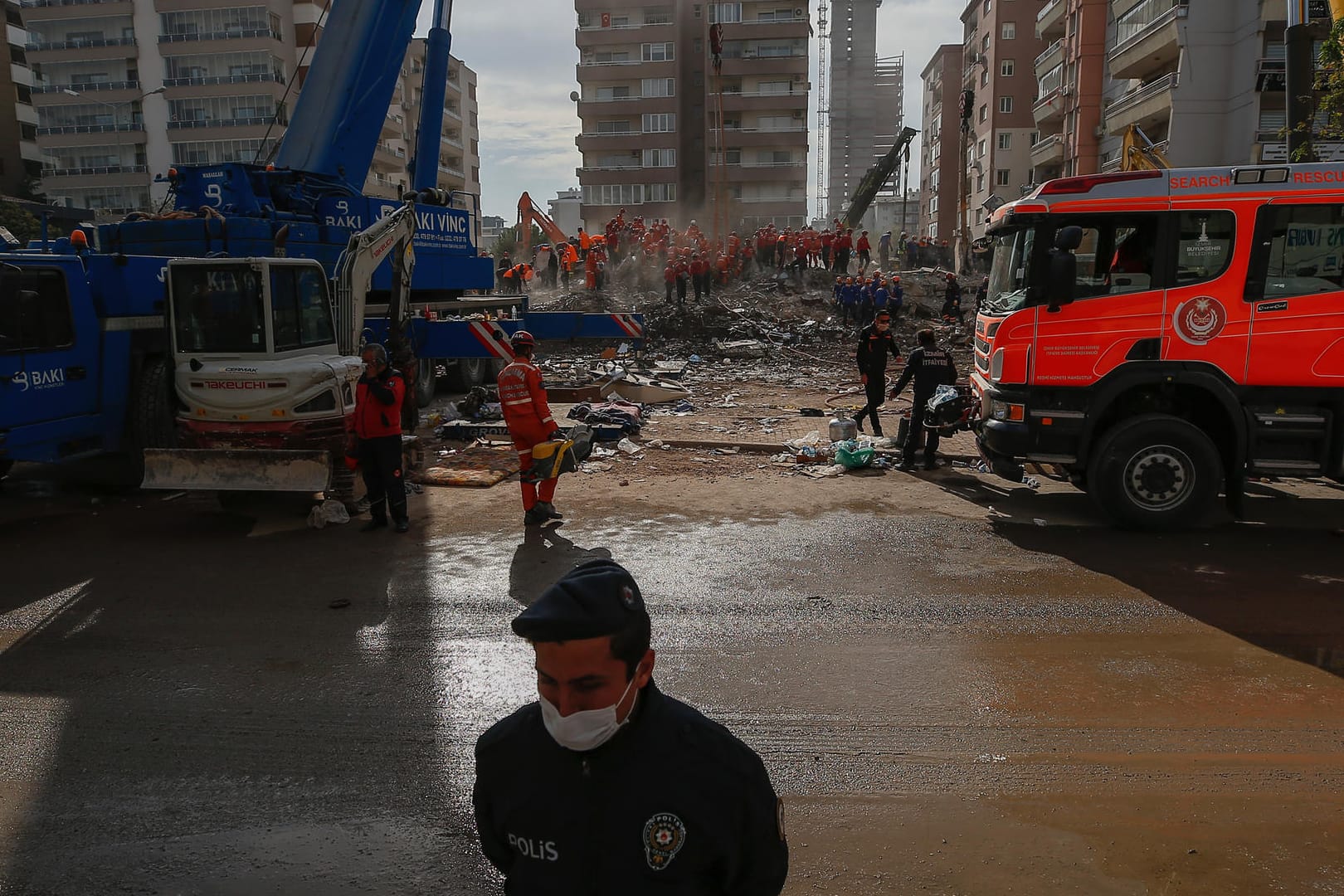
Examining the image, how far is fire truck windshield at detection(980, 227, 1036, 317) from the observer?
827 centimetres

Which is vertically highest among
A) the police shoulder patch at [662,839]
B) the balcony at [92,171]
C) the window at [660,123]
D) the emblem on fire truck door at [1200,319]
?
the window at [660,123]

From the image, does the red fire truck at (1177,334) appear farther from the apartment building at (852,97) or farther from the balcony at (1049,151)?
the apartment building at (852,97)

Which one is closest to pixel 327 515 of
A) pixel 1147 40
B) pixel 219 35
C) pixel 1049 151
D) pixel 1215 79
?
pixel 1215 79

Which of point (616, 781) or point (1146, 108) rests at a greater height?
point (1146, 108)

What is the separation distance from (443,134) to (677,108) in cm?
1695

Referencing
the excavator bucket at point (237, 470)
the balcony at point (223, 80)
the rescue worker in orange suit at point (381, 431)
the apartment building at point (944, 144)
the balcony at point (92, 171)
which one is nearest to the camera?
the rescue worker in orange suit at point (381, 431)

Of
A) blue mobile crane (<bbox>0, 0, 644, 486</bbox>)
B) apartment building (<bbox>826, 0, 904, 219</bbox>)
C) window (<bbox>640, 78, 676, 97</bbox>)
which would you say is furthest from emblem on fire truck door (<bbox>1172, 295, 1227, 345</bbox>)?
apartment building (<bbox>826, 0, 904, 219</bbox>)

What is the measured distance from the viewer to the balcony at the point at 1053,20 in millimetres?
42000

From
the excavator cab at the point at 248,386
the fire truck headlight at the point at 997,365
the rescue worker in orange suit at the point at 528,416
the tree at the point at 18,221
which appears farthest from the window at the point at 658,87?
the fire truck headlight at the point at 997,365

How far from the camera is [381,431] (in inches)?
326

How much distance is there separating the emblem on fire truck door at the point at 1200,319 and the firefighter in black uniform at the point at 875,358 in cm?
454

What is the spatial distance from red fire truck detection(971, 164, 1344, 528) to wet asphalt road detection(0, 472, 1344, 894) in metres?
0.68

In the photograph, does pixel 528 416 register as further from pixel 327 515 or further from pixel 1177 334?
pixel 1177 334

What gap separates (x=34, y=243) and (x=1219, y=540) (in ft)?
42.0
